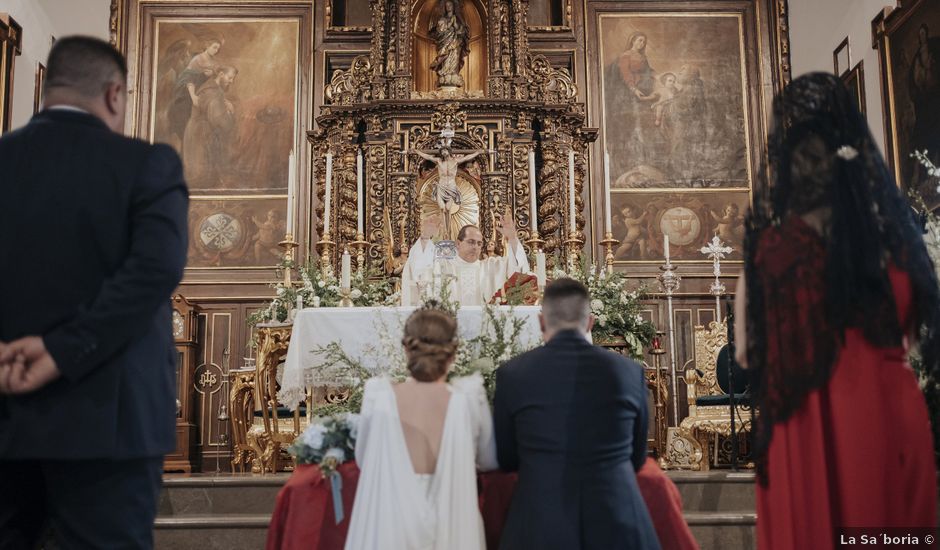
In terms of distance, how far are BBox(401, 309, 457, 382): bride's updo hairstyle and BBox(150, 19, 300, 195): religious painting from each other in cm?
763

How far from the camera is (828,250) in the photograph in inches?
109

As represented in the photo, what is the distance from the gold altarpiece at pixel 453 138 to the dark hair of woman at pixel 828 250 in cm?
625

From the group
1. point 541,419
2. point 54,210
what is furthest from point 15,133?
point 541,419

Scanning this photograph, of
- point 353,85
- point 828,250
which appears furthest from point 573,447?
point 353,85

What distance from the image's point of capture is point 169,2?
11016 mm

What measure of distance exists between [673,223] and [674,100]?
5.17ft

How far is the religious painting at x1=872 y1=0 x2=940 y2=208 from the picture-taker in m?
8.05

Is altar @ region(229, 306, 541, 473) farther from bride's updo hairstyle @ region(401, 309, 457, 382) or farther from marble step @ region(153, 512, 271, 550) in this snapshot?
bride's updo hairstyle @ region(401, 309, 457, 382)

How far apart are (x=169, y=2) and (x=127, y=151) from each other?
31.1ft

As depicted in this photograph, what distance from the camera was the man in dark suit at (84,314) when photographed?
231 centimetres

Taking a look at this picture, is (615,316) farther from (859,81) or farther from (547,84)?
(859,81)

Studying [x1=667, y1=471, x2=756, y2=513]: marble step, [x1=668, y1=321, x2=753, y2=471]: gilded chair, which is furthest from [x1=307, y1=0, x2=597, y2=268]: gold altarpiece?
[x1=667, y1=471, x2=756, y2=513]: marble step

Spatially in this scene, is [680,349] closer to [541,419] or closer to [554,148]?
[554,148]

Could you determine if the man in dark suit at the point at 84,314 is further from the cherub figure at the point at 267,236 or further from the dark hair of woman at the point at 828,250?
the cherub figure at the point at 267,236
